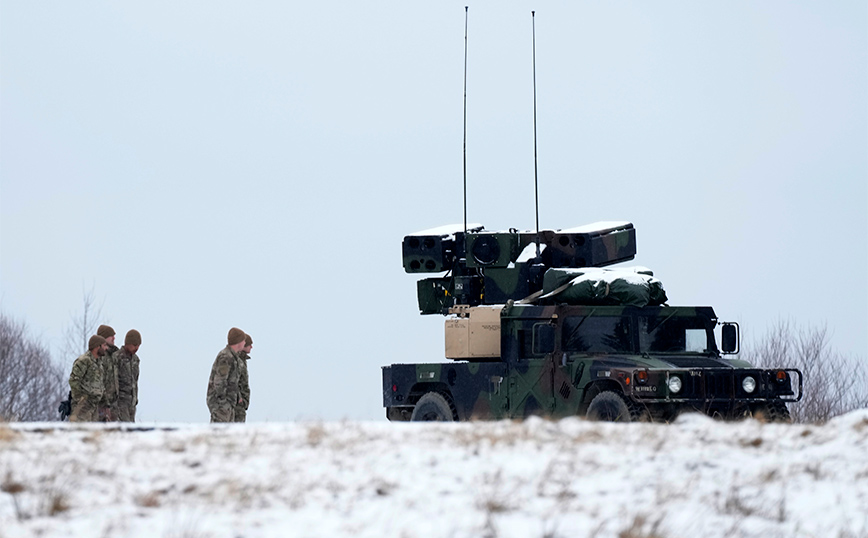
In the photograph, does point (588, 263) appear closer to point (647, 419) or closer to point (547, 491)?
point (647, 419)

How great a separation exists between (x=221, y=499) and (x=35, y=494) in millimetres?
1012

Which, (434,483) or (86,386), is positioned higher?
(86,386)

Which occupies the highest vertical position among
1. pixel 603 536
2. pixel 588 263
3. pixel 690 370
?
pixel 588 263

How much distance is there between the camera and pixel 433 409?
16.1 meters

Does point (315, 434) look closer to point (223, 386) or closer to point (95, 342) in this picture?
point (223, 386)

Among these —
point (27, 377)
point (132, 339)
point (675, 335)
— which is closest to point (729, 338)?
point (675, 335)

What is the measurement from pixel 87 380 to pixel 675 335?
22.0 ft

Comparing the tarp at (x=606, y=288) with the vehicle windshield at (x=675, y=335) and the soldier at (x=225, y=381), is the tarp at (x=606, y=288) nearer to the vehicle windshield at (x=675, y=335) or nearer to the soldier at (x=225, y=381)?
the vehicle windshield at (x=675, y=335)

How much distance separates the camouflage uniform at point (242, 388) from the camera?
14.7m

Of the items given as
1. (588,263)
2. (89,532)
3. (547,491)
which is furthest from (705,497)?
(588,263)

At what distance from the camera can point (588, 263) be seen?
1803 centimetres

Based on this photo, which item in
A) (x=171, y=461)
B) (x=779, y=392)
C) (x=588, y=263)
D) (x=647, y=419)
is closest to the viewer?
(x=171, y=461)

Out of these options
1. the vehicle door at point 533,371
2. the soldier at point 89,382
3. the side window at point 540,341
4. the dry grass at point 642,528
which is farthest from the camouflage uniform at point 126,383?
the dry grass at point 642,528

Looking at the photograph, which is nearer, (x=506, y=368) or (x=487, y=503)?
(x=487, y=503)
